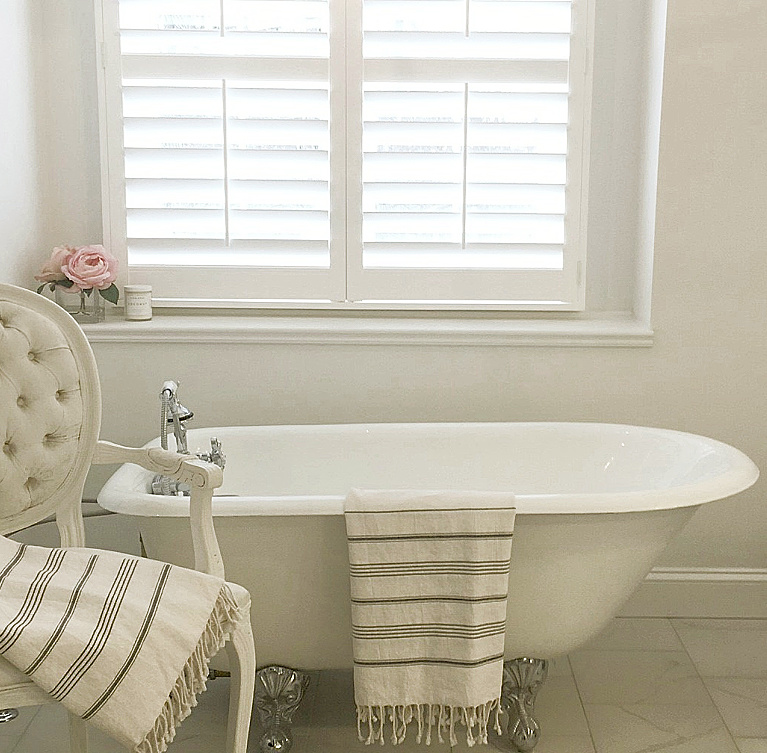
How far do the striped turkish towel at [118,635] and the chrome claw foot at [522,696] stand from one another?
75cm

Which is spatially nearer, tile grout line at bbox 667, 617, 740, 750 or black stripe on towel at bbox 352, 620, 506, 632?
black stripe on towel at bbox 352, 620, 506, 632

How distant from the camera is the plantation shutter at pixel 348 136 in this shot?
2.72 m

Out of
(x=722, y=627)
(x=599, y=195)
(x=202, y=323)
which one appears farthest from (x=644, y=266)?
(x=202, y=323)

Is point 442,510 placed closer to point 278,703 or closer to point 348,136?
point 278,703

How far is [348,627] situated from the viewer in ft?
6.63

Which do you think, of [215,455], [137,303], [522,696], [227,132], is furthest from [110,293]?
[522,696]

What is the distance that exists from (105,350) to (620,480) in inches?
58.9

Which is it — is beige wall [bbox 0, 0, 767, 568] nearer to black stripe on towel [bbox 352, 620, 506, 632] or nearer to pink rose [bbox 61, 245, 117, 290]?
pink rose [bbox 61, 245, 117, 290]

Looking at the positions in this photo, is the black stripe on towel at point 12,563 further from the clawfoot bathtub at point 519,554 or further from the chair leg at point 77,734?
the chair leg at point 77,734

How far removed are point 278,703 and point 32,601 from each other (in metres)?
0.74

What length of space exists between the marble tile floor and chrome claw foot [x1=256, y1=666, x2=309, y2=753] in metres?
0.07

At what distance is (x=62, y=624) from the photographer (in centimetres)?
148

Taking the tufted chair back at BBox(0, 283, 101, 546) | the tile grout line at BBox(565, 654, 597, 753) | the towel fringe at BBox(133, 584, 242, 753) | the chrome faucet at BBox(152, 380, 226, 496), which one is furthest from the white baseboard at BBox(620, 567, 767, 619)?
the tufted chair back at BBox(0, 283, 101, 546)

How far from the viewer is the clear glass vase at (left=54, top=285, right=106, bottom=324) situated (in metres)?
2.73
